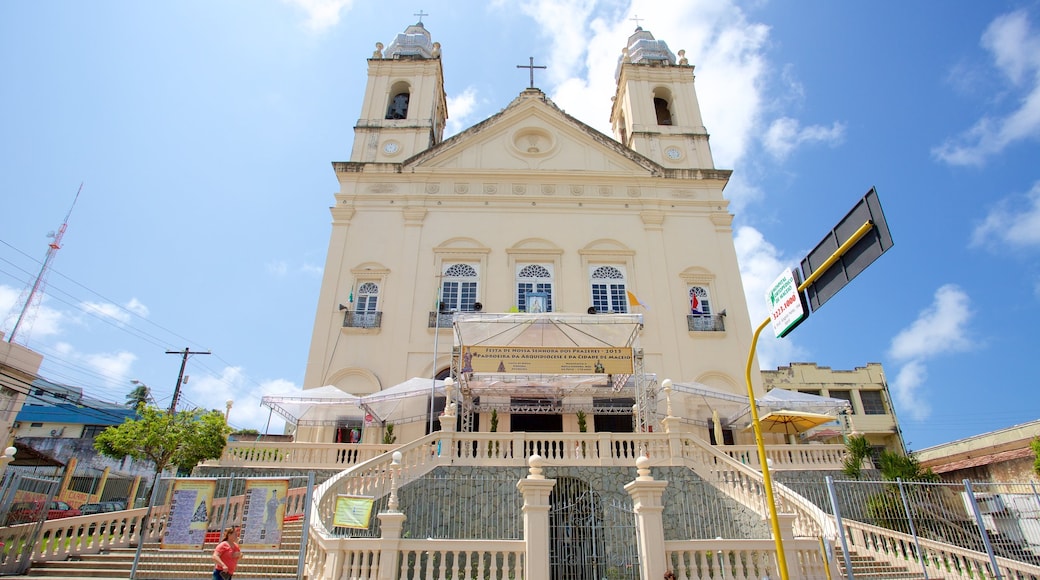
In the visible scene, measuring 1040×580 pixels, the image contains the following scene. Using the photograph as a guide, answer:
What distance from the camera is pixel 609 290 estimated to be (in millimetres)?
18594

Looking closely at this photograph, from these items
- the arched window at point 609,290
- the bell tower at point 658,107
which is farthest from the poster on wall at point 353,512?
the bell tower at point 658,107

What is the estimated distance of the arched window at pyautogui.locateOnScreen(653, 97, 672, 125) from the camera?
24.1 metres

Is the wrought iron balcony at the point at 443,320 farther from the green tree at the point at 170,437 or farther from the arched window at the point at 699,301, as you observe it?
the arched window at the point at 699,301

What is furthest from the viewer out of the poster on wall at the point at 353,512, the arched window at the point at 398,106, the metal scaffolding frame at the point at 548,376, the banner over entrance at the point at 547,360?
the arched window at the point at 398,106

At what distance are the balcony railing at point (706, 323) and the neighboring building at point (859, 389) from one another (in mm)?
9642

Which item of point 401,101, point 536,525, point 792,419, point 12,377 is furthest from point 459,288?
point 12,377

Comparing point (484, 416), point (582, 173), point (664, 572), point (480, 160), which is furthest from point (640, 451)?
point (480, 160)

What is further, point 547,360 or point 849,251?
point 547,360

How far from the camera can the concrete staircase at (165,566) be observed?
8.00 metres

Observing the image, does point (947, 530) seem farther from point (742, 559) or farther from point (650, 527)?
point (650, 527)

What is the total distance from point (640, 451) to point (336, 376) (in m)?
9.78

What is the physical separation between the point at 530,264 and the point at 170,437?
11368mm

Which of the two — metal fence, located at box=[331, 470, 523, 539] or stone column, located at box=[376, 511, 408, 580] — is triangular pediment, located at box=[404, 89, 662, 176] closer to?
metal fence, located at box=[331, 470, 523, 539]

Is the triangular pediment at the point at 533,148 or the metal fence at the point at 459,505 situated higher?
the triangular pediment at the point at 533,148
